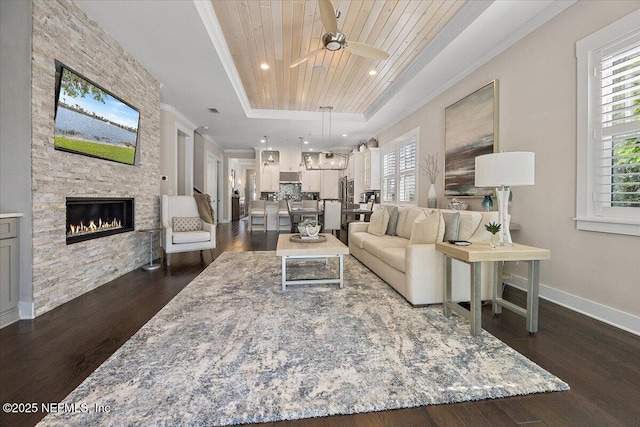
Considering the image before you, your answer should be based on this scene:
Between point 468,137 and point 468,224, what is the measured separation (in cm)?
184

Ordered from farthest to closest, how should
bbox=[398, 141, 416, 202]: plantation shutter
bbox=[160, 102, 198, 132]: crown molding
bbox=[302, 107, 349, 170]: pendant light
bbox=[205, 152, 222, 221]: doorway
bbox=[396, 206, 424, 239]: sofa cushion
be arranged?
bbox=[205, 152, 222, 221]: doorway < bbox=[302, 107, 349, 170]: pendant light < bbox=[398, 141, 416, 202]: plantation shutter < bbox=[160, 102, 198, 132]: crown molding < bbox=[396, 206, 424, 239]: sofa cushion

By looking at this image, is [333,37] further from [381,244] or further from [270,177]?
[270,177]

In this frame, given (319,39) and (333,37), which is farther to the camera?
(319,39)

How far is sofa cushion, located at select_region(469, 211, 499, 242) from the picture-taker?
2.74m

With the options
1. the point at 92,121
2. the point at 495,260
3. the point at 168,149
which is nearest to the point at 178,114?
the point at 168,149

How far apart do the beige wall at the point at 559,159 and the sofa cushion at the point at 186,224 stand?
459 cm

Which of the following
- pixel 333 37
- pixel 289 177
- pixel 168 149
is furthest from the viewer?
pixel 289 177

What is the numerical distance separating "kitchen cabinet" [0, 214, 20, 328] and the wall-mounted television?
0.81m

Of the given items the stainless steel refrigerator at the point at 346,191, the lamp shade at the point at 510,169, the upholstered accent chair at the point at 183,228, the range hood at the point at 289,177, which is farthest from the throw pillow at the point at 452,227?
the range hood at the point at 289,177

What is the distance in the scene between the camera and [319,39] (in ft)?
11.8

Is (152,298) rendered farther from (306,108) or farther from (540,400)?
(306,108)

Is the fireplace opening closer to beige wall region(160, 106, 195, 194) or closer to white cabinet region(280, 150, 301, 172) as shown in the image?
beige wall region(160, 106, 195, 194)

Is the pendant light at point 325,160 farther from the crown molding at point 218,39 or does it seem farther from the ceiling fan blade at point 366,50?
the ceiling fan blade at point 366,50

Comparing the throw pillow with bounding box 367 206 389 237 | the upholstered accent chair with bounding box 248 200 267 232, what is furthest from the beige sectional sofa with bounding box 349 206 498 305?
the upholstered accent chair with bounding box 248 200 267 232
